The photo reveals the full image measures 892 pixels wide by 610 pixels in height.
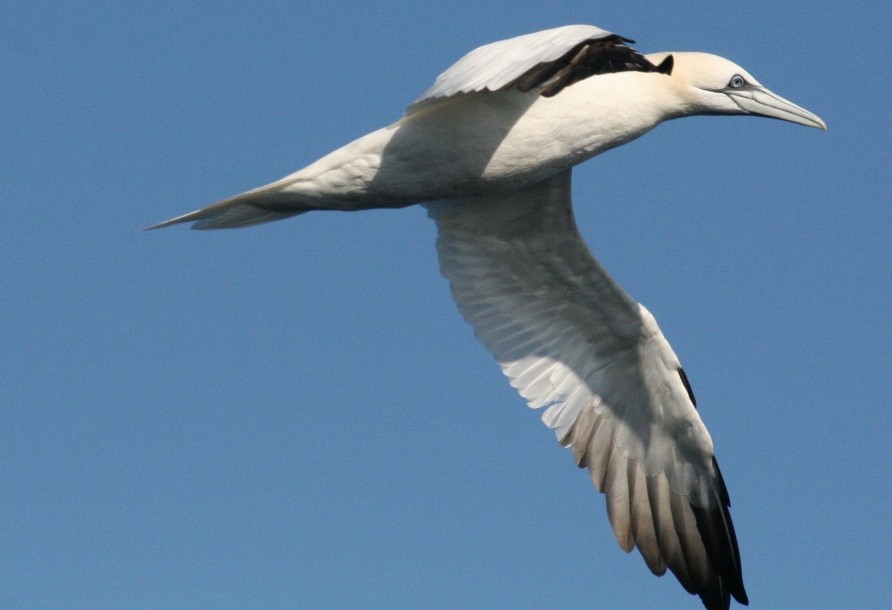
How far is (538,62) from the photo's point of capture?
9.55 m

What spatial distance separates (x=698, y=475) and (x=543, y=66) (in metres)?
4.88

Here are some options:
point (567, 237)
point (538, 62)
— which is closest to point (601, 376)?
point (567, 237)

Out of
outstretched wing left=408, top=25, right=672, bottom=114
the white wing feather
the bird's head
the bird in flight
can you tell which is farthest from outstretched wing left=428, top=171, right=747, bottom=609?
the white wing feather

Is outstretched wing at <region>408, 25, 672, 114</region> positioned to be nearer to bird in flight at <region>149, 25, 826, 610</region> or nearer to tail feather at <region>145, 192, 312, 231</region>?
bird in flight at <region>149, 25, 826, 610</region>

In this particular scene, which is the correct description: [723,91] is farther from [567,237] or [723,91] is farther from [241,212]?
[241,212]

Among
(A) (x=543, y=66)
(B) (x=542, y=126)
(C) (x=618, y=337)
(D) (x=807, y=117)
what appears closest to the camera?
Answer: (A) (x=543, y=66)

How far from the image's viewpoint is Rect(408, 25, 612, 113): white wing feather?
9586mm

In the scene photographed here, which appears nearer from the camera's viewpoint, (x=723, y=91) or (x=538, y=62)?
(x=538, y=62)

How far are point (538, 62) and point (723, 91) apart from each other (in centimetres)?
259

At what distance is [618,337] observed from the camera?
43.4 feet

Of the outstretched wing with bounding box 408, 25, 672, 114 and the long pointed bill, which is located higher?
the outstretched wing with bounding box 408, 25, 672, 114

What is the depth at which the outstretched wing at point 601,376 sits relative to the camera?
42.5 ft

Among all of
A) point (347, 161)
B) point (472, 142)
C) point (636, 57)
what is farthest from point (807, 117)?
point (347, 161)

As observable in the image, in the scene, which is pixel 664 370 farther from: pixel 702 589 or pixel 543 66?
pixel 543 66
